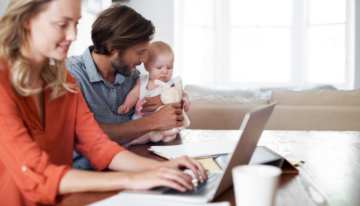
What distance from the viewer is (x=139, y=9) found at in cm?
530

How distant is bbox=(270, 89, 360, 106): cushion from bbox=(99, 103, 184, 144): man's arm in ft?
4.90

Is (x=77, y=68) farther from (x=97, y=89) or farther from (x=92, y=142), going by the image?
(x=92, y=142)

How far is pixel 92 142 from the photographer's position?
1.03m

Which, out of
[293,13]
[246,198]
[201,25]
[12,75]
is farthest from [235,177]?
[293,13]

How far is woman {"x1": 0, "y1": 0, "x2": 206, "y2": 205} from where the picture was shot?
706 mm

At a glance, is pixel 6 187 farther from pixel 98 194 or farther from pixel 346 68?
pixel 346 68

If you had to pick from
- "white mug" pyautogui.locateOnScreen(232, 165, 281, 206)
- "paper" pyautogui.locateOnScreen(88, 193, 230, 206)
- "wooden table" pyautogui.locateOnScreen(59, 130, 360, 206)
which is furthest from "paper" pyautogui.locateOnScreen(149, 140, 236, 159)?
"white mug" pyautogui.locateOnScreen(232, 165, 281, 206)

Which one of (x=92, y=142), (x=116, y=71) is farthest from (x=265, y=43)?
(x=92, y=142)

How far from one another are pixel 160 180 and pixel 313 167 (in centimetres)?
51

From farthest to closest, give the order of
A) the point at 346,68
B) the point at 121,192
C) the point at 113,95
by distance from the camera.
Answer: the point at 346,68
the point at 113,95
the point at 121,192

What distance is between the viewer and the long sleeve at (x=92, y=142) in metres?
0.98

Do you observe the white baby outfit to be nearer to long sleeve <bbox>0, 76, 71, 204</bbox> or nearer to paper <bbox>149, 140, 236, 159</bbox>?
paper <bbox>149, 140, 236, 159</bbox>

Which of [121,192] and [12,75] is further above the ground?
[12,75]

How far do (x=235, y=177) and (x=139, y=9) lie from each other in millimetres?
5121
